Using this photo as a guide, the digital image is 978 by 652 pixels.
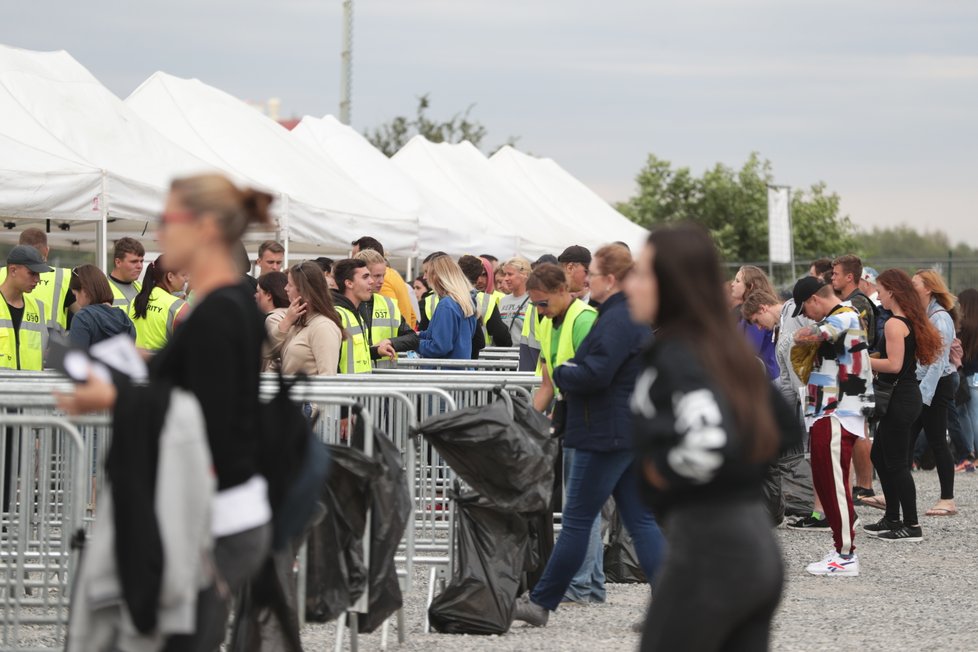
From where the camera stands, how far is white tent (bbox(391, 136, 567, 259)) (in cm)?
2047

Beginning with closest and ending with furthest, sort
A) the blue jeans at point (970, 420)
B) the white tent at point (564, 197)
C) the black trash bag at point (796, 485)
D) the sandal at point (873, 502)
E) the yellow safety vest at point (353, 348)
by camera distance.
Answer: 1. the yellow safety vest at point (353, 348)
2. the black trash bag at point (796, 485)
3. the sandal at point (873, 502)
4. the blue jeans at point (970, 420)
5. the white tent at point (564, 197)

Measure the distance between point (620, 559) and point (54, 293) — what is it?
436cm

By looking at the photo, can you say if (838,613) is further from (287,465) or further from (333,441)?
(287,465)

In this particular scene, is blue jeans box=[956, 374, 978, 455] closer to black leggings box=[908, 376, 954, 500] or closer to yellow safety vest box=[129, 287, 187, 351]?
black leggings box=[908, 376, 954, 500]

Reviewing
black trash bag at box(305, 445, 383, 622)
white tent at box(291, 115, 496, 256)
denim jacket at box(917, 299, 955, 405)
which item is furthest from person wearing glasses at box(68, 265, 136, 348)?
white tent at box(291, 115, 496, 256)

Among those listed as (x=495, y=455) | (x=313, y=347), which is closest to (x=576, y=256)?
(x=313, y=347)

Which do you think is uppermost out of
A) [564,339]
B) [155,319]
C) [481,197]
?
[481,197]

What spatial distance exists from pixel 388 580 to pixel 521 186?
2057 centimetres

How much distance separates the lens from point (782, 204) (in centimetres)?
2700

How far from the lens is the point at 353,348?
8.52 meters

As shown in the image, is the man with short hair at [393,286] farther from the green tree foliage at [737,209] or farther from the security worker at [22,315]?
the green tree foliage at [737,209]

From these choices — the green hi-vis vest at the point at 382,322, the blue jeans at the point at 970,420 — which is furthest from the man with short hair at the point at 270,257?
the blue jeans at the point at 970,420

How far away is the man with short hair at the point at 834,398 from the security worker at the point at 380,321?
114 inches

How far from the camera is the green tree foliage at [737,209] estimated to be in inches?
1759
